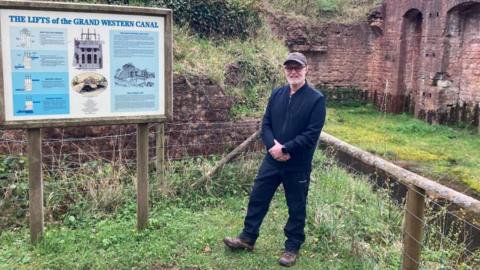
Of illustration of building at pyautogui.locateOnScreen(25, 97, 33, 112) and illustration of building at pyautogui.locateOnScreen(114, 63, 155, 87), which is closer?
illustration of building at pyautogui.locateOnScreen(25, 97, 33, 112)

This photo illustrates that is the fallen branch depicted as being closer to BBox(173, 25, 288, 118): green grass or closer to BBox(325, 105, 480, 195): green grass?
BBox(173, 25, 288, 118): green grass

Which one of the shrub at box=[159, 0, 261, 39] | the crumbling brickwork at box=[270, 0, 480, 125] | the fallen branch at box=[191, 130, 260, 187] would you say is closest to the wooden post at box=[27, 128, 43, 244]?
the fallen branch at box=[191, 130, 260, 187]

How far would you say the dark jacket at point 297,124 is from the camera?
425 centimetres

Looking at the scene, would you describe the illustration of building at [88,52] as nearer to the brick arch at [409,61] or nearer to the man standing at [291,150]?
the man standing at [291,150]

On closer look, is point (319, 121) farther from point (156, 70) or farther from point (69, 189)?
point (69, 189)

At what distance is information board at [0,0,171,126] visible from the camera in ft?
13.7

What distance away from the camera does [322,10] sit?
19.6m

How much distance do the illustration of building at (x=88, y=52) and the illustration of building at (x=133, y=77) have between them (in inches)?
8.0

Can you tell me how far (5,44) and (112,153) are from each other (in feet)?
9.90

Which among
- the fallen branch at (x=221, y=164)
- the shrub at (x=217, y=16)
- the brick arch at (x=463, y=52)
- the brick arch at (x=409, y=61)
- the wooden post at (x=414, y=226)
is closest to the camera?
the wooden post at (x=414, y=226)

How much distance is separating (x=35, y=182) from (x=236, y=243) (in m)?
1.95

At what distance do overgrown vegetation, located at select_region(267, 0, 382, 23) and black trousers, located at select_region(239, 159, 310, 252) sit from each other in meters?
15.3

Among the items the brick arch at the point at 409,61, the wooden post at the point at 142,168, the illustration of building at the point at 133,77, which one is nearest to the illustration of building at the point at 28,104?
the illustration of building at the point at 133,77

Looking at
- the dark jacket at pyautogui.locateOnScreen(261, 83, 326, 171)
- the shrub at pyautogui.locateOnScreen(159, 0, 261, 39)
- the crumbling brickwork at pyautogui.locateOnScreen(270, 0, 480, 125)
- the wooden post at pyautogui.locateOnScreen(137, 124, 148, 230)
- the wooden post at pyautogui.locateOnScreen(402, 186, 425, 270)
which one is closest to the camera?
the wooden post at pyautogui.locateOnScreen(402, 186, 425, 270)
